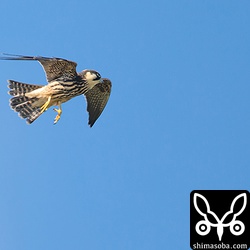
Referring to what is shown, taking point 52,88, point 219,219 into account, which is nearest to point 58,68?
point 52,88

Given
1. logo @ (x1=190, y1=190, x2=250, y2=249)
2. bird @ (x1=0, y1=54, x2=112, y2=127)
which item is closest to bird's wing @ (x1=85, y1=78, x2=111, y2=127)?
bird @ (x1=0, y1=54, x2=112, y2=127)

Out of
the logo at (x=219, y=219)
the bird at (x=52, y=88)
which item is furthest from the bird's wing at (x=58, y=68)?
the logo at (x=219, y=219)

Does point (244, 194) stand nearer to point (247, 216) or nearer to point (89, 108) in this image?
point (247, 216)

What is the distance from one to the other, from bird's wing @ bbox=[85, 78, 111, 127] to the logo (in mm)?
6359

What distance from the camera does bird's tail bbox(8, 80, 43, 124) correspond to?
2267 centimetres

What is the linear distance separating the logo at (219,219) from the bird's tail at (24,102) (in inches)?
232

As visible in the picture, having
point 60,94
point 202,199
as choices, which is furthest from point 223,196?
point 60,94

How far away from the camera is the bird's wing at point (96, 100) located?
23938 millimetres

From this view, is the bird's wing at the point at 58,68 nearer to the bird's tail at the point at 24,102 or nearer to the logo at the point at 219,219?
the bird's tail at the point at 24,102

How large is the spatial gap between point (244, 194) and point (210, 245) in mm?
1191

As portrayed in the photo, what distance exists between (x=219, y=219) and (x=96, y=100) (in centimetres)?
715

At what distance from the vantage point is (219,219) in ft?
58.0

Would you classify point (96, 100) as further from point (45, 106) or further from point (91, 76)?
point (45, 106)

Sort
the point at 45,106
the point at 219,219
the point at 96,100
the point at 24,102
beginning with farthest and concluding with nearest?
the point at 96,100 < the point at 24,102 < the point at 45,106 < the point at 219,219
